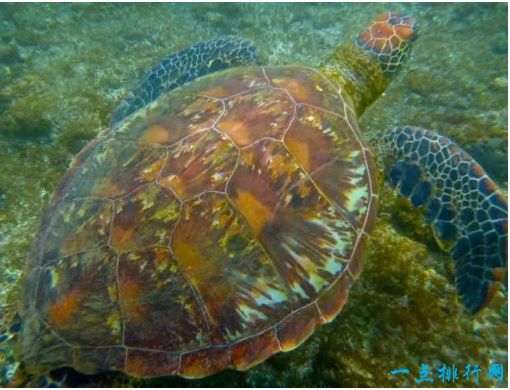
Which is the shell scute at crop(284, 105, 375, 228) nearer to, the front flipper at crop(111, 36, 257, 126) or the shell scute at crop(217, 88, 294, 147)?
the shell scute at crop(217, 88, 294, 147)

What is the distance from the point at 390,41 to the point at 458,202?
1505mm

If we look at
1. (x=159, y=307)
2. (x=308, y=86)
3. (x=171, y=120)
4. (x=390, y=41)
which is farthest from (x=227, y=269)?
(x=390, y=41)

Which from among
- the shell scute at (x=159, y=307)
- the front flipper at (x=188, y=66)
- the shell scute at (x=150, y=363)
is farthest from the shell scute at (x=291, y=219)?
the front flipper at (x=188, y=66)

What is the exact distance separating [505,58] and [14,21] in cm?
850

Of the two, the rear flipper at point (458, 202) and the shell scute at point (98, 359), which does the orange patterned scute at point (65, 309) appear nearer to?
the shell scute at point (98, 359)

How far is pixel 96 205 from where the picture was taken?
1734 mm

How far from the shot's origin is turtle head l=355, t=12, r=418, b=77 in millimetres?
2717

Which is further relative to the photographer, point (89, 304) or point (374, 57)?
point (374, 57)

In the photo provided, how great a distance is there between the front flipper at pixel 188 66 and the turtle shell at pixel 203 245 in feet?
5.88

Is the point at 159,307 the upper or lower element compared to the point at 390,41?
lower

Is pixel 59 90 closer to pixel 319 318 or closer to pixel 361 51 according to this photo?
pixel 361 51

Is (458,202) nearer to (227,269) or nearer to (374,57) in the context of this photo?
(374,57)

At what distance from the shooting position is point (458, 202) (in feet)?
7.21

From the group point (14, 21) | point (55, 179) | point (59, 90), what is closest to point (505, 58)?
point (55, 179)
